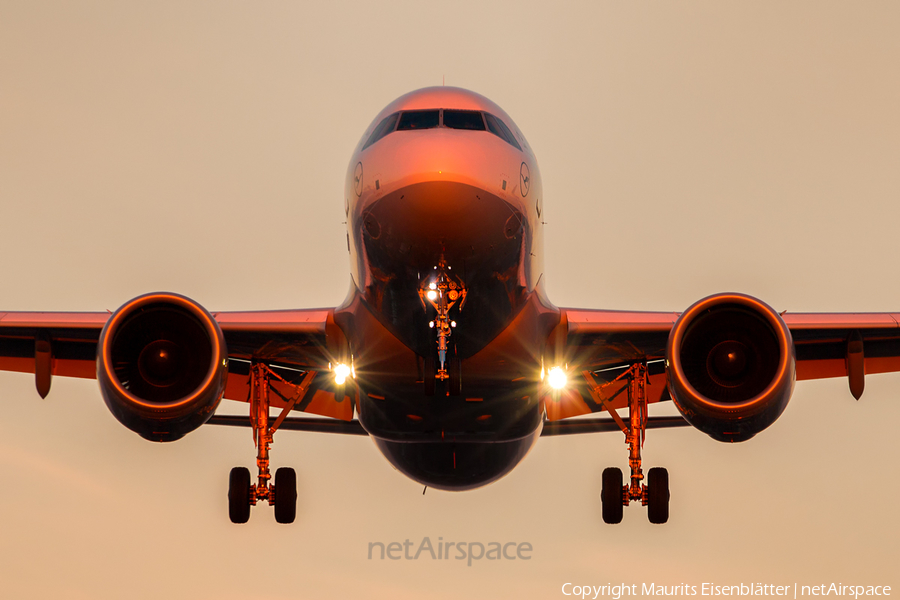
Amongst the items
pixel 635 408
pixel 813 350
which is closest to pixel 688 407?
pixel 635 408

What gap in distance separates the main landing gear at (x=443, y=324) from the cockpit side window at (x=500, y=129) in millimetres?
2181

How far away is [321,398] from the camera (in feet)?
73.0

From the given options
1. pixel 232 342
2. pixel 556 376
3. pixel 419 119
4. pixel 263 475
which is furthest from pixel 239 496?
pixel 419 119

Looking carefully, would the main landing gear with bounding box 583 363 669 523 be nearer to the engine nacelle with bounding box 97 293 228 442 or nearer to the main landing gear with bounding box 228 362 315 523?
the main landing gear with bounding box 228 362 315 523

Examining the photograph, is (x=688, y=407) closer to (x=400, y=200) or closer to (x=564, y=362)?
(x=564, y=362)

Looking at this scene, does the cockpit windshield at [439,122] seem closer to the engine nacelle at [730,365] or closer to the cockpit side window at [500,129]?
the cockpit side window at [500,129]

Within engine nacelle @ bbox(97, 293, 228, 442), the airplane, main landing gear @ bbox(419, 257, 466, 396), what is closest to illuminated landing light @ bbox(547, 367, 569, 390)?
the airplane

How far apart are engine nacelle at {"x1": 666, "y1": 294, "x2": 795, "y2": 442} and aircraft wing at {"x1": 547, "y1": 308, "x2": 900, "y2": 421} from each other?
140 cm

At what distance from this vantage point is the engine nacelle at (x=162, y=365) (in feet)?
51.5

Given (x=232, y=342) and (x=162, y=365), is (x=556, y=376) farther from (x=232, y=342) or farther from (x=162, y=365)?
(x=162, y=365)

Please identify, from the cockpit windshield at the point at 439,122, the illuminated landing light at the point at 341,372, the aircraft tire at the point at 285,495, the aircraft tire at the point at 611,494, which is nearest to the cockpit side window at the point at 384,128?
the cockpit windshield at the point at 439,122

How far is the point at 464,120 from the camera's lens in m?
15.5

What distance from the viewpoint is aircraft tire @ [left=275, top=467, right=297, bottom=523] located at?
2164 centimetres

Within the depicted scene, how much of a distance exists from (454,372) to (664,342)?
15.3ft
